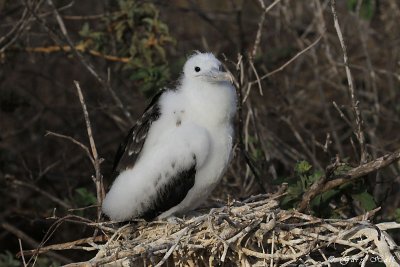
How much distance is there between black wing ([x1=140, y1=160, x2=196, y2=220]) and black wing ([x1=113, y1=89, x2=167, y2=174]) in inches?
7.4

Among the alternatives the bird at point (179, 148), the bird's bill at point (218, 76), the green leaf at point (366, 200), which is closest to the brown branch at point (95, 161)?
the bird at point (179, 148)

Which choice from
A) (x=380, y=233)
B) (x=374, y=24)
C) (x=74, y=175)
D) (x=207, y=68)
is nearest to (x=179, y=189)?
(x=207, y=68)

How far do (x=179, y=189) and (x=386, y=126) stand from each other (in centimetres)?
281

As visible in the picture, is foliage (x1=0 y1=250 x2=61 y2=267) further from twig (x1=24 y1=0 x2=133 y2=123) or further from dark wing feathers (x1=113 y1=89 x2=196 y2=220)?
dark wing feathers (x1=113 y1=89 x2=196 y2=220)

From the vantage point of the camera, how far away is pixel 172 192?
3.99 m

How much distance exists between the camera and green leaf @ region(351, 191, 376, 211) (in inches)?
157

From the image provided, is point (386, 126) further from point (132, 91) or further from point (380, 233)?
point (380, 233)

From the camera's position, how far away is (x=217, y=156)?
3.94 metres

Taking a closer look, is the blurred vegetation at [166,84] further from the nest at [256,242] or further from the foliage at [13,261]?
the nest at [256,242]

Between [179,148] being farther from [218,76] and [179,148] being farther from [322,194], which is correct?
[322,194]

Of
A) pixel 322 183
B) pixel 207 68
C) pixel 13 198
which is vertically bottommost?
pixel 13 198

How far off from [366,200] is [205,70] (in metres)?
0.90

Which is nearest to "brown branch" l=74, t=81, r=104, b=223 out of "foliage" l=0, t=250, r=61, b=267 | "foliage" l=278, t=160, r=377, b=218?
"foliage" l=278, t=160, r=377, b=218

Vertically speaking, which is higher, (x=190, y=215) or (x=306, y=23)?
(x=306, y=23)
